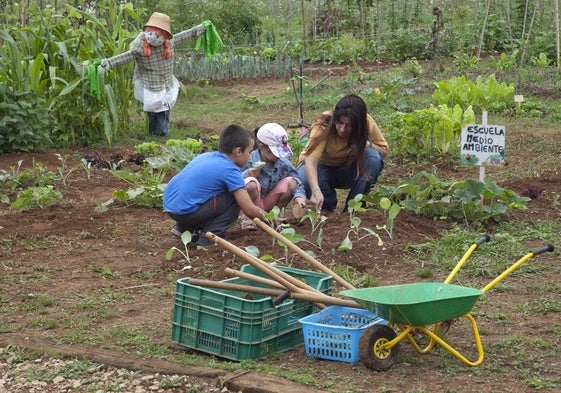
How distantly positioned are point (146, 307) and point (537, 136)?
19.7 ft

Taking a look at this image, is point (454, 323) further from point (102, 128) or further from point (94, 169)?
point (102, 128)

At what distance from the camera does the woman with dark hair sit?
278 inches

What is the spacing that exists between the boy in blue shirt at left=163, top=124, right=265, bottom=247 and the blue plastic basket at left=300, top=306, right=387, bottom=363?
171cm

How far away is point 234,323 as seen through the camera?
455 centimetres

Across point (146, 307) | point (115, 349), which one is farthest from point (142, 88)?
point (115, 349)

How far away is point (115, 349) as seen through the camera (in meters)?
4.79

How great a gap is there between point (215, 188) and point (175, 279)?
2.25ft

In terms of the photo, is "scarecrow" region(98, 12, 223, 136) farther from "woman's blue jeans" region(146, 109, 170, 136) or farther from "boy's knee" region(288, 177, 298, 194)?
"boy's knee" region(288, 177, 298, 194)

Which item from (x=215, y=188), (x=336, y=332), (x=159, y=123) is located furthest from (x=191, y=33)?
(x=336, y=332)

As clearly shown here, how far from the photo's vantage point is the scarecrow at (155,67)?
1096 cm

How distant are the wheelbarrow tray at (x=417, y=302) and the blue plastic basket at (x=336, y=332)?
0.46ft

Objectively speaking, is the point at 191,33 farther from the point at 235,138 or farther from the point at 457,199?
the point at 235,138

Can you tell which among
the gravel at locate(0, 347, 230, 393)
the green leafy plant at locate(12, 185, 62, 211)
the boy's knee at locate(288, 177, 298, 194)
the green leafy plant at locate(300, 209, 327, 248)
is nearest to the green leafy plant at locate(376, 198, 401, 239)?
the green leafy plant at locate(300, 209, 327, 248)

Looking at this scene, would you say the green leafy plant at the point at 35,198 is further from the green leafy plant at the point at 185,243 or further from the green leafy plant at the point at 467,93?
the green leafy plant at the point at 467,93
